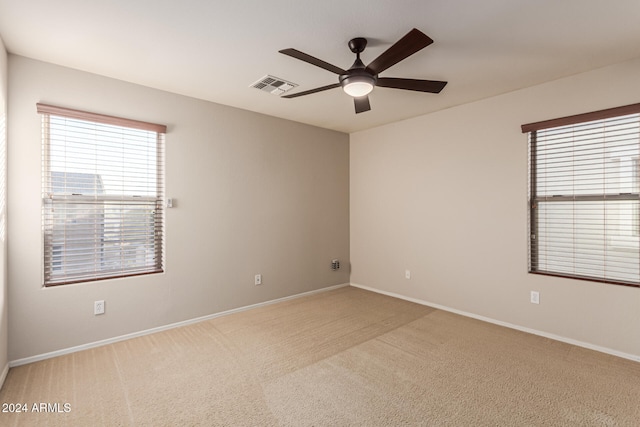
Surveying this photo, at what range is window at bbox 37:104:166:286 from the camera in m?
2.82

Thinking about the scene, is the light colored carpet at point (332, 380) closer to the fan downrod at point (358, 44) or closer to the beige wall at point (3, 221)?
the beige wall at point (3, 221)

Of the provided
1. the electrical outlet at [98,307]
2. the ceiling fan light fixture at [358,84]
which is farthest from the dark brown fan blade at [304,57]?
the electrical outlet at [98,307]

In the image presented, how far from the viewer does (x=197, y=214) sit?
366cm

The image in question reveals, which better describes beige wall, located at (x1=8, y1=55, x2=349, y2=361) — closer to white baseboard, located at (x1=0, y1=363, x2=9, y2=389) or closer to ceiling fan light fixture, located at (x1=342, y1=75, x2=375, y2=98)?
white baseboard, located at (x1=0, y1=363, x2=9, y2=389)

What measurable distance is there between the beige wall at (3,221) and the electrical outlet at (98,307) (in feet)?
1.93

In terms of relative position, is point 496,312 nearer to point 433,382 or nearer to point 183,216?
point 433,382

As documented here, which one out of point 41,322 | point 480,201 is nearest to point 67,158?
point 41,322

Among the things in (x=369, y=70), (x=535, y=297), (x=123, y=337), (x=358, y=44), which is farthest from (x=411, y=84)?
(x=123, y=337)

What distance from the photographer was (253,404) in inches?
82.7

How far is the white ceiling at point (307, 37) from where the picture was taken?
204 centimetres

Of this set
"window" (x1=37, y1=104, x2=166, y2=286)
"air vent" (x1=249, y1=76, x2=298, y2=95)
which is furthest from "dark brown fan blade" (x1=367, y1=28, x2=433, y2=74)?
"window" (x1=37, y1=104, x2=166, y2=286)

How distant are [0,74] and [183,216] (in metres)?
1.82

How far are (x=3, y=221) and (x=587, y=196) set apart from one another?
16.7 ft

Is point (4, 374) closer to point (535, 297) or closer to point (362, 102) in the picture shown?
point (362, 102)
